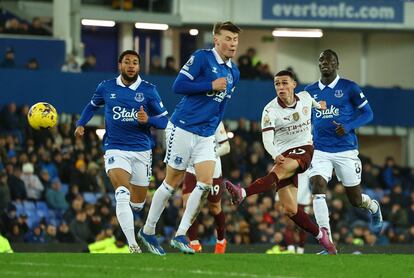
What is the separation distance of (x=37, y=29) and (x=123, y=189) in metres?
18.4

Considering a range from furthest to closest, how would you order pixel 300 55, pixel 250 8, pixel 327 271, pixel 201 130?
pixel 300 55
pixel 250 8
pixel 201 130
pixel 327 271

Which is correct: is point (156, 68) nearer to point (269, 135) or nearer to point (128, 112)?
point (269, 135)

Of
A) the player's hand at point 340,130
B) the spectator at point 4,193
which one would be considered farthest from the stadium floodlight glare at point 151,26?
the player's hand at point 340,130

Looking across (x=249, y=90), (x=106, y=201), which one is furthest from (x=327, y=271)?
(x=249, y=90)

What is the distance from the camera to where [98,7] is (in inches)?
1539

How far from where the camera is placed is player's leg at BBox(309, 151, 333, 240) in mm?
19703

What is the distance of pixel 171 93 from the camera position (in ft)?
117

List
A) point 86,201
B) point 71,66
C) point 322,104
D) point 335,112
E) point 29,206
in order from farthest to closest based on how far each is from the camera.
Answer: point 71,66
point 86,201
point 29,206
point 335,112
point 322,104

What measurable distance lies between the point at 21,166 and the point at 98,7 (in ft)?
33.3

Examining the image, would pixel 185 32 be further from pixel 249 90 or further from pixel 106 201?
pixel 106 201

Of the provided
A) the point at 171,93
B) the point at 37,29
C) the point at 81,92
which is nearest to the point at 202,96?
the point at 81,92

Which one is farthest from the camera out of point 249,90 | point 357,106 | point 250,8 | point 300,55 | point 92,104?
point 300,55

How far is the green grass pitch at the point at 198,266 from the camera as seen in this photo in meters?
14.9

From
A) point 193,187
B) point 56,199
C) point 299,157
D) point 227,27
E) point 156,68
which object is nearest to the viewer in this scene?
point 227,27
